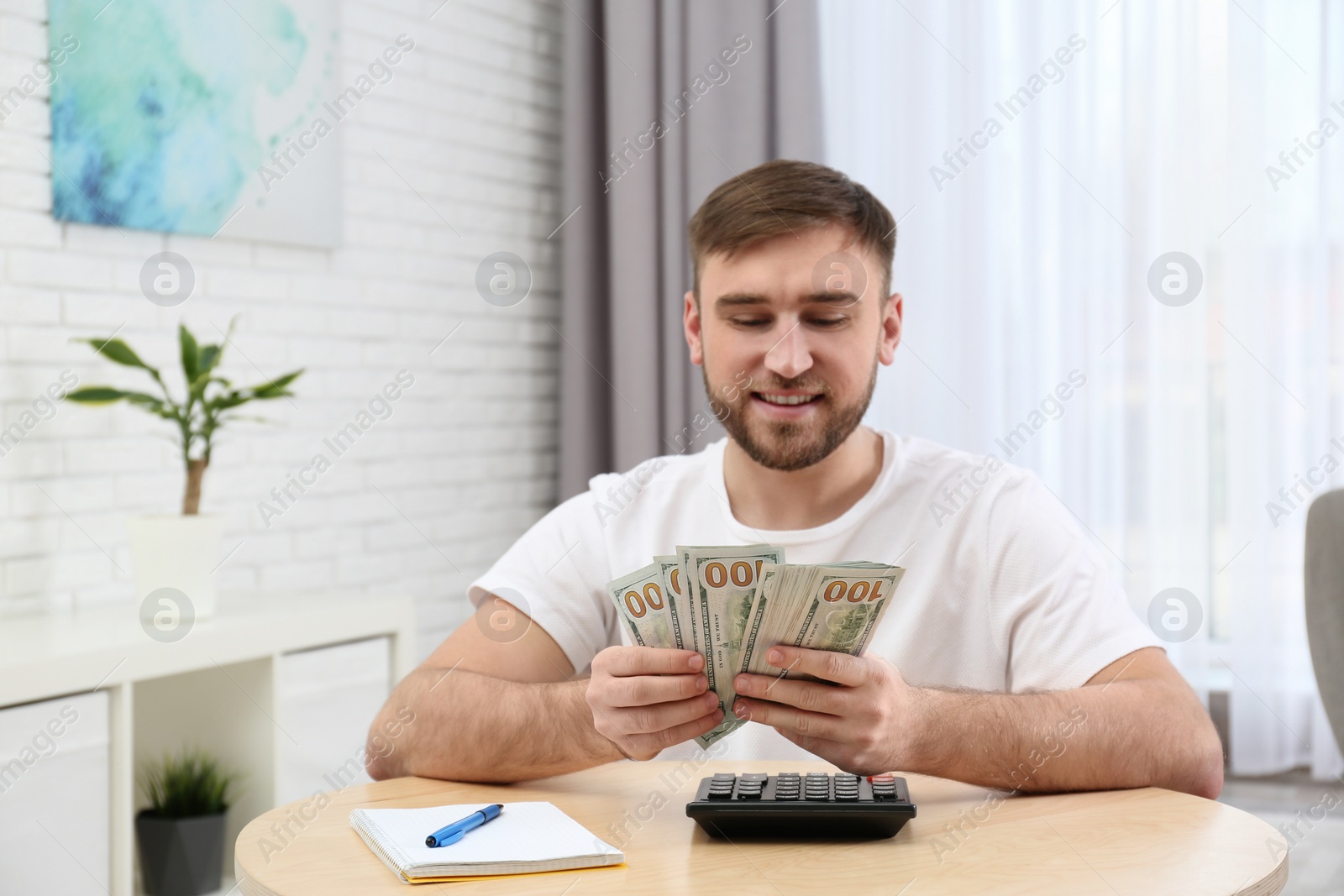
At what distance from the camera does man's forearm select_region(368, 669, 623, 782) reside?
1.47 m

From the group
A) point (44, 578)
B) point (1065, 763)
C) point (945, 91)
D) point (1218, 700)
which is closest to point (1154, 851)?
point (1065, 763)

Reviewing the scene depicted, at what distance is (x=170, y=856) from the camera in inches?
96.4

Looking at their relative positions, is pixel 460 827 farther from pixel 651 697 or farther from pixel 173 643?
pixel 173 643

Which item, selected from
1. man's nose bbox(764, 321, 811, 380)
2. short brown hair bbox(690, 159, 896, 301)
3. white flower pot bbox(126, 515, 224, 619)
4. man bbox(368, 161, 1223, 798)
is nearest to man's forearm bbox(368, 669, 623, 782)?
man bbox(368, 161, 1223, 798)

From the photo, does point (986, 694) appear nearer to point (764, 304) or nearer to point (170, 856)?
point (764, 304)

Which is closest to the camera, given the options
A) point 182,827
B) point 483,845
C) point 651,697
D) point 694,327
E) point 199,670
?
point 483,845

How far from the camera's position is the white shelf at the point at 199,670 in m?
2.18

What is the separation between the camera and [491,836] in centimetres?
120

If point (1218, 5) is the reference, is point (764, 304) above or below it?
below

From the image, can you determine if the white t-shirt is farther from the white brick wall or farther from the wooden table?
the white brick wall

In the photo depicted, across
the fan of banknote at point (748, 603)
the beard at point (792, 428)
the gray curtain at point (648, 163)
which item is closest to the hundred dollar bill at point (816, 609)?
the fan of banknote at point (748, 603)

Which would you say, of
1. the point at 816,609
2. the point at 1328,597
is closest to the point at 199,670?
the point at 816,609

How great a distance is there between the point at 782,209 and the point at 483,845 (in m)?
1.00

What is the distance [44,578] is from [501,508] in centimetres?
152
